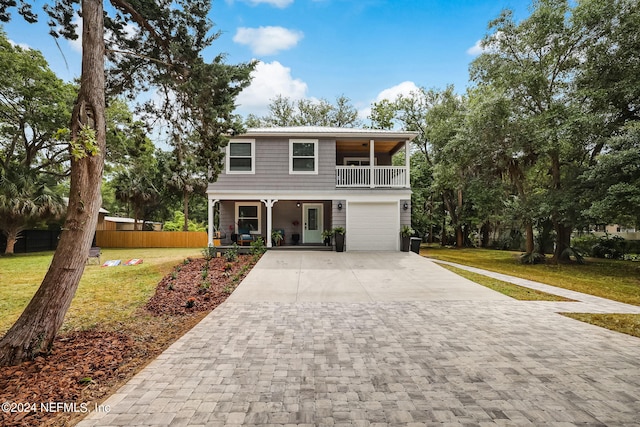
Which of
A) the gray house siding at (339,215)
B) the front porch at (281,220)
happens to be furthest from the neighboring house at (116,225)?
the gray house siding at (339,215)

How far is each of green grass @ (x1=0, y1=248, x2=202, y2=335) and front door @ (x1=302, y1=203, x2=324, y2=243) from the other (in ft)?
20.8

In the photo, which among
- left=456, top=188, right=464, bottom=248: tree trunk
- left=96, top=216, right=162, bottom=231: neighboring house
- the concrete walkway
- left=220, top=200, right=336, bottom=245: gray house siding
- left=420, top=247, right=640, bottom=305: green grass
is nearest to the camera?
the concrete walkway

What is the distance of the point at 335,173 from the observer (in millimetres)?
14227

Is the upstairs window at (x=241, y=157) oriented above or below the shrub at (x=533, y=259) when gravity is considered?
above

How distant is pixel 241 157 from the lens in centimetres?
1405

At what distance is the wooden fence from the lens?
22188mm

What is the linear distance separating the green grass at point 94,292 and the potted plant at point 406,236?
924 cm

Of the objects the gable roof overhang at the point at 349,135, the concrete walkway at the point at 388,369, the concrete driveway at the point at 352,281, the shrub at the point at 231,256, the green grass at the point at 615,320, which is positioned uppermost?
the gable roof overhang at the point at 349,135

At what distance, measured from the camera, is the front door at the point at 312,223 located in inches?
620

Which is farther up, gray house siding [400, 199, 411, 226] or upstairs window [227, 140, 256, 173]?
upstairs window [227, 140, 256, 173]

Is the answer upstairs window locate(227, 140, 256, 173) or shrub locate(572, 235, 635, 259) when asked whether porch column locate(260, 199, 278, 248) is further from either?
shrub locate(572, 235, 635, 259)

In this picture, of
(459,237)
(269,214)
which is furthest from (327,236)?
(459,237)

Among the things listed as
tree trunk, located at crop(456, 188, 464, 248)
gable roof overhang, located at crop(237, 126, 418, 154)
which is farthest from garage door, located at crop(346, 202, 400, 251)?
tree trunk, located at crop(456, 188, 464, 248)

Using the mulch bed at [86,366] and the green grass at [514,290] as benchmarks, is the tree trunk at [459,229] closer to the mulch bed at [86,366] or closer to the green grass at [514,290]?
the green grass at [514,290]
